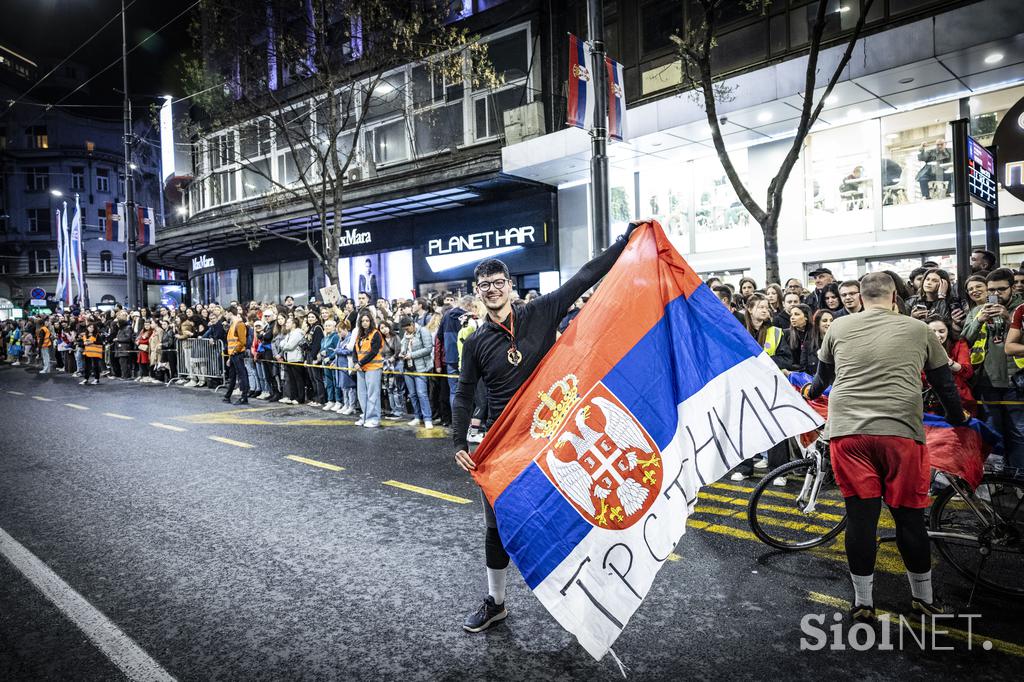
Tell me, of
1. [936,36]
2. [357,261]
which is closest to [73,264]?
[357,261]

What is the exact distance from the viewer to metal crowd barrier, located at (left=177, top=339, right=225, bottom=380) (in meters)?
17.4

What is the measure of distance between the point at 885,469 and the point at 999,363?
3.58 meters

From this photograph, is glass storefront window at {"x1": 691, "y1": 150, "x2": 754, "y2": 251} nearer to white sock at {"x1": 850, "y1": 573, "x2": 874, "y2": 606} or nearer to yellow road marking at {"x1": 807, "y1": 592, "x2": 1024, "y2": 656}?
yellow road marking at {"x1": 807, "y1": 592, "x2": 1024, "y2": 656}

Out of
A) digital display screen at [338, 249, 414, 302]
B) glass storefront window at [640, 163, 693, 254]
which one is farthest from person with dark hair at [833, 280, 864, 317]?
digital display screen at [338, 249, 414, 302]

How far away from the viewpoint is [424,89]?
22625 millimetres

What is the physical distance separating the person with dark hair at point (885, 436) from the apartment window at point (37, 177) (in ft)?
271

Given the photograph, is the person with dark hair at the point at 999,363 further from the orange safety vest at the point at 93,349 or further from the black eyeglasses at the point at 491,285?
the orange safety vest at the point at 93,349

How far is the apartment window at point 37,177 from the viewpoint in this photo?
67.6 metres

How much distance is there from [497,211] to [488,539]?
18.7 metres

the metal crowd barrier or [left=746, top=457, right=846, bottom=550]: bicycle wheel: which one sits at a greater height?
the metal crowd barrier

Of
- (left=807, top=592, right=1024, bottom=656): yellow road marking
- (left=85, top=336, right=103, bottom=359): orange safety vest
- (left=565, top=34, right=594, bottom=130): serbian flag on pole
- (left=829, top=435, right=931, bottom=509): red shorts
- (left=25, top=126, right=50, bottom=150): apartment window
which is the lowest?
(left=807, top=592, right=1024, bottom=656): yellow road marking

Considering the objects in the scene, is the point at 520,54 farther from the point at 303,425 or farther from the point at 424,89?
the point at 303,425
